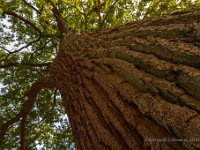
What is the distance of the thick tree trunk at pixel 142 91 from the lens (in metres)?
1.12

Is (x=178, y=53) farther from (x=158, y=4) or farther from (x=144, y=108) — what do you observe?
(x=158, y=4)

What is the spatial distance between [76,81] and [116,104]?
1052 mm

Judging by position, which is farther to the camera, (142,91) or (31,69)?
(31,69)

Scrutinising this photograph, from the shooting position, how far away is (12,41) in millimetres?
8375

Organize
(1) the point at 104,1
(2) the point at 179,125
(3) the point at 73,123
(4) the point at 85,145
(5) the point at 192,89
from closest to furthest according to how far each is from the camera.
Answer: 1. (2) the point at 179,125
2. (5) the point at 192,89
3. (4) the point at 85,145
4. (3) the point at 73,123
5. (1) the point at 104,1

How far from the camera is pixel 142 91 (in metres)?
1.45

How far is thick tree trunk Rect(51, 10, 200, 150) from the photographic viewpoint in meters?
1.12

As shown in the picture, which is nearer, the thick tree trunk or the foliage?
the thick tree trunk

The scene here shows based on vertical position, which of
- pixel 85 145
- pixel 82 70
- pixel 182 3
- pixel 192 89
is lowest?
pixel 85 145

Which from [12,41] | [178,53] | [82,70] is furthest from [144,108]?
[12,41]

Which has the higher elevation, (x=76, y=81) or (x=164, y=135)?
(x=76, y=81)

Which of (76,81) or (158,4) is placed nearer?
(76,81)

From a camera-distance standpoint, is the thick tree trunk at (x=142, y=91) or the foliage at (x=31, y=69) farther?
the foliage at (x=31, y=69)

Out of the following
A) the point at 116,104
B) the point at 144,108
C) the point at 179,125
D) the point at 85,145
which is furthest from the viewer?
the point at 85,145
